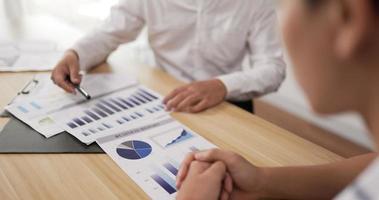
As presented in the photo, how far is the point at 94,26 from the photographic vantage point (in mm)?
1822

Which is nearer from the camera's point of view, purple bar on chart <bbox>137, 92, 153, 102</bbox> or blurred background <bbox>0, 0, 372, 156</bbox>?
purple bar on chart <bbox>137, 92, 153, 102</bbox>

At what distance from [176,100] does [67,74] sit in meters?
0.34

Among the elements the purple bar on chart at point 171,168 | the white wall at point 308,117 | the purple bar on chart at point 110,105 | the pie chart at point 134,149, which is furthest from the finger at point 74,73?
the white wall at point 308,117

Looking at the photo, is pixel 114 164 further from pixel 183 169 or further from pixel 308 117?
pixel 308 117

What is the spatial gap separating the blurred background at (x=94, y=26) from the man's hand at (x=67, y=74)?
524 millimetres

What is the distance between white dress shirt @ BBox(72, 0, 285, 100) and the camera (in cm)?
122

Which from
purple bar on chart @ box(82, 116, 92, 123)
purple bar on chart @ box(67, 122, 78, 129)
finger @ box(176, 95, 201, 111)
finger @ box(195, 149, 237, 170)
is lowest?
purple bar on chart @ box(82, 116, 92, 123)

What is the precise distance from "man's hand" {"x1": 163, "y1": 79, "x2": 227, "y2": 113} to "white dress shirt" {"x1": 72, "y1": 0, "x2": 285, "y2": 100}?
0.15m

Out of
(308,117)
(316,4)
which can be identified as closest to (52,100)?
(316,4)

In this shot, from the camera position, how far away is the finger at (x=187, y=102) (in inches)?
38.8

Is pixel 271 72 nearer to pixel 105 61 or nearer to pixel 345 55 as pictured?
pixel 105 61

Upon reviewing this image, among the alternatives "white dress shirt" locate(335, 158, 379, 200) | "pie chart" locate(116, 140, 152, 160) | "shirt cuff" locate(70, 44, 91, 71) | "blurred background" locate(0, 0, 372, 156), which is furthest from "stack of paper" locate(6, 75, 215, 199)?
"blurred background" locate(0, 0, 372, 156)

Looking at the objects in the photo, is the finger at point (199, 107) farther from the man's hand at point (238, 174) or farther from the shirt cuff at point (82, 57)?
the shirt cuff at point (82, 57)

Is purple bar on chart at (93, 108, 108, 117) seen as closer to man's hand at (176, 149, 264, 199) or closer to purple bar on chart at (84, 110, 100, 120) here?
purple bar on chart at (84, 110, 100, 120)
